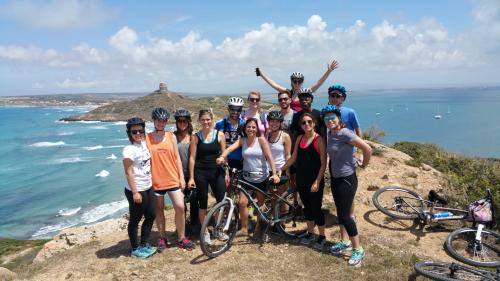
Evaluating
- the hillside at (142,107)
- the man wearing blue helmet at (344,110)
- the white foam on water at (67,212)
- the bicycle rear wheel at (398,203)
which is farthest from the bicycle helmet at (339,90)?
the hillside at (142,107)

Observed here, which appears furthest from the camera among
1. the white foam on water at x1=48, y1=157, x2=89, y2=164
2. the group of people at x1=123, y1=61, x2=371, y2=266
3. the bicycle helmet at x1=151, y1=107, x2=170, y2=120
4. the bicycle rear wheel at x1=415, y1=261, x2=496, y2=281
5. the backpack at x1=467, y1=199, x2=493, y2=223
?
the white foam on water at x1=48, y1=157, x2=89, y2=164

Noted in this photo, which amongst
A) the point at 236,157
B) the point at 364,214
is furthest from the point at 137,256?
the point at 364,214

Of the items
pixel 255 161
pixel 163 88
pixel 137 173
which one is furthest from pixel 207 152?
pixel 163 88

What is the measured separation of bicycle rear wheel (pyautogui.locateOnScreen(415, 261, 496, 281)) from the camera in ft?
14.0

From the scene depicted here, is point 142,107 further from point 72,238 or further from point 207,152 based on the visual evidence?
point 207,152

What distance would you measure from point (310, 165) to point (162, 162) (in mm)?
2233

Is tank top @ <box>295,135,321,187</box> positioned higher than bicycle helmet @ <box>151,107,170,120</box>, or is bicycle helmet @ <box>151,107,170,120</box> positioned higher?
A: bicycle helmet @ <box>151,107,170,120</box>

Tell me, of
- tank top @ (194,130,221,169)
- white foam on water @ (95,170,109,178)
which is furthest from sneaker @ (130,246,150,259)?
white foam on water @ (95,170,109,178)

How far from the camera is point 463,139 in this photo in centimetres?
7462

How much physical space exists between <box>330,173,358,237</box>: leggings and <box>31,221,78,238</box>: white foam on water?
88.0ft

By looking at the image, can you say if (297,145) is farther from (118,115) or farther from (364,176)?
(118,115)

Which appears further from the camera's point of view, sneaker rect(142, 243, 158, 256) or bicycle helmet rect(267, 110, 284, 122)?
sneaker rect(142, 243, 158, 256)

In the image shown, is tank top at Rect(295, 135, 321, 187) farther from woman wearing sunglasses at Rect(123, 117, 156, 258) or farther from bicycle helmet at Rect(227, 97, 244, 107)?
woman wearing sunglasses at Rect(123, 117, 156, 258)

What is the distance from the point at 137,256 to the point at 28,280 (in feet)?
5.36
